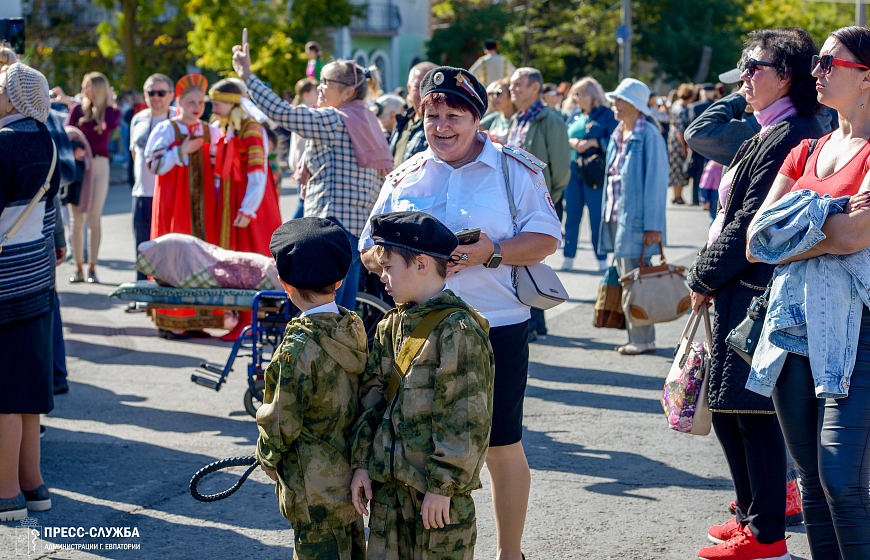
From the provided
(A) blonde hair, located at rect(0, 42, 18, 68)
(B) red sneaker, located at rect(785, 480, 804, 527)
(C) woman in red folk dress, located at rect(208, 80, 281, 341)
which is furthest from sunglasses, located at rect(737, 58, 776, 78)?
(C) woman in red folk dress, located at rect(208, 80, 281, 341)

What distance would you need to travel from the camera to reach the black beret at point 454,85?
3295 mm

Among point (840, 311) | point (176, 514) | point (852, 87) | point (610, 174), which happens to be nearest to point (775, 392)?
point (840, 311)

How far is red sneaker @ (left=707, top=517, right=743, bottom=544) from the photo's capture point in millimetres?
3871

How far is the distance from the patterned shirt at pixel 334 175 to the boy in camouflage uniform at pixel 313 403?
2.75 m

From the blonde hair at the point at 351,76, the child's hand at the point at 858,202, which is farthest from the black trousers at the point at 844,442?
the blonde hair at the point at 351,76

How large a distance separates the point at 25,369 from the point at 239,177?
3.95m

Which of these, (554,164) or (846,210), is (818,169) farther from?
(554,164)

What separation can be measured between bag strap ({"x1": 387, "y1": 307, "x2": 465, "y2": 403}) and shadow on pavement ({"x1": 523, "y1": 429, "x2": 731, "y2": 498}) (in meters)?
2.19

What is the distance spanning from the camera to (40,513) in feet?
14.0

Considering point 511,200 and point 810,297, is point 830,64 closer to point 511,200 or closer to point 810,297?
point 810,297

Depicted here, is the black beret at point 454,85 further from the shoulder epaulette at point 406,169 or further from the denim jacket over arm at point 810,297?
the denim jacket over arm at point 810,297

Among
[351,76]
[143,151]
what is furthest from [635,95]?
[143,151]

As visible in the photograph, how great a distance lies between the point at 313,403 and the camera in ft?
8.80

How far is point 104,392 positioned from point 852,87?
5142 millimetres
